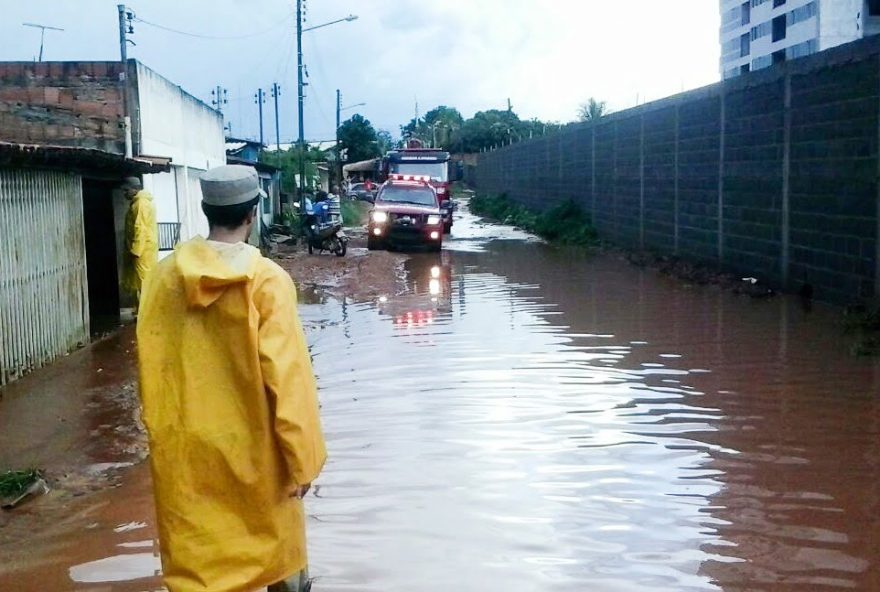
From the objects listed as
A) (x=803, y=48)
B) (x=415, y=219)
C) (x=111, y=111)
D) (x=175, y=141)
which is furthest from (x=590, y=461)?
(x=803, y=48)

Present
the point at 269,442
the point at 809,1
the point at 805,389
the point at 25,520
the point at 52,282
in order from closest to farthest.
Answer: the point at 269,442
the point at 25,520
the point at 805,389
the point at 52,282
the point at 809,1

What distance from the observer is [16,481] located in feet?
20.4

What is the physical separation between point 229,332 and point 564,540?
2530 millimetres

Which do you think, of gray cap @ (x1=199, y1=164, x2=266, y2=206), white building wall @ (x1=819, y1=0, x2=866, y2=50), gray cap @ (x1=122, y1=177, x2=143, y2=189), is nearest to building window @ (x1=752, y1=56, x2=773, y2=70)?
white building wall @ (x1=819, y1=0, x2=866, y2=50)

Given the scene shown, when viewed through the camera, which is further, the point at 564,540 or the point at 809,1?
the point at 809,1

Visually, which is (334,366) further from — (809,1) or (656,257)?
(809,1)

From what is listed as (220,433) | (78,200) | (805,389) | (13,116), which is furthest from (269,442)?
(13,116)

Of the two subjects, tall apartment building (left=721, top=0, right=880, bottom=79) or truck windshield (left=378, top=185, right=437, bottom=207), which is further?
tall apartment building (left=721, top=0, right=880, bottom=79)

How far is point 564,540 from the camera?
528 cm

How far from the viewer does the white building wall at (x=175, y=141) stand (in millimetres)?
17781

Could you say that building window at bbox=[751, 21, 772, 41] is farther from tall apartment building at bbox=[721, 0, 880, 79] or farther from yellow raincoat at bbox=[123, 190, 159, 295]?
yellow raincoat at bbox=[123, 190, 159, 295]

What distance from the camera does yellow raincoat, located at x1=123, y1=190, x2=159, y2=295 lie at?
43.1ft

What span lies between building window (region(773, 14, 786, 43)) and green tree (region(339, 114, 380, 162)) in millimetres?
28946

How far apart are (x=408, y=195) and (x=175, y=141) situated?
7.81 meters
